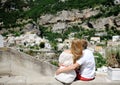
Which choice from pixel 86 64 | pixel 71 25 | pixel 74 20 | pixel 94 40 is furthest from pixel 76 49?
pixel 74 20

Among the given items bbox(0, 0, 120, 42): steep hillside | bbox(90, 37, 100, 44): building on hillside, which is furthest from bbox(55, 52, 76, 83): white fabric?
bbox(0, 0, 120, 42): steep hillside

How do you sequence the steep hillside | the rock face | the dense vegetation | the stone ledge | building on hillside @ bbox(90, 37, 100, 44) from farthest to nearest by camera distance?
the dense vegetation → the rock face → the steep hillside → building on hillside @ bbox(90, 37, 100, 44) → the stone ledge

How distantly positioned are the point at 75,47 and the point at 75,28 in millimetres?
109418

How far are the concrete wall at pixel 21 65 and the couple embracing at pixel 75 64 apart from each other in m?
2.20

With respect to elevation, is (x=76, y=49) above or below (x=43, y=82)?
above

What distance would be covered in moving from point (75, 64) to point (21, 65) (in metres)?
2.51

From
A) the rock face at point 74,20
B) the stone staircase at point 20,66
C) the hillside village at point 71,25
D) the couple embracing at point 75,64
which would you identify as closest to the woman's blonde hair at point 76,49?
the couple embracing at point 75,64

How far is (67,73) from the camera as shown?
24.7ft

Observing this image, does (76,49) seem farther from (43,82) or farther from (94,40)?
(94,40)

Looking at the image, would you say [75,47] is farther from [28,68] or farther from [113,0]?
[113,0]

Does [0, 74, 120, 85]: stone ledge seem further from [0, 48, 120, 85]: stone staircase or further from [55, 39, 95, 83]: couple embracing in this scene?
[0, 48, 120, 85]: stone staircase

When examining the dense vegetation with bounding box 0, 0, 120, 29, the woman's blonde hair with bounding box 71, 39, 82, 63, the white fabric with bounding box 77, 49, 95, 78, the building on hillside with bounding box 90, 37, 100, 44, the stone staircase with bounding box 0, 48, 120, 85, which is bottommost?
the building on hillside with bounding box 90, 37, 100, 44

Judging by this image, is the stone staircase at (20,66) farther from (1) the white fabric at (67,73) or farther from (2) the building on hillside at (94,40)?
(2) the building on hillside at (94,40)

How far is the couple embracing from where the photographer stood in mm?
7445
